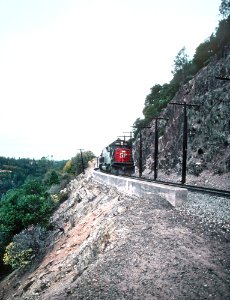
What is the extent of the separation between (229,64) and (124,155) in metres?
16.4

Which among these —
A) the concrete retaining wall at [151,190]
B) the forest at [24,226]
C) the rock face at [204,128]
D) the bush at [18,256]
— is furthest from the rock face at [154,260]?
the rock face at [204,128]

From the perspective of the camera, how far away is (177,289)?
6.28 metres

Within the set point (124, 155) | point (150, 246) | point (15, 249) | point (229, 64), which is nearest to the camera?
point (150, 246)

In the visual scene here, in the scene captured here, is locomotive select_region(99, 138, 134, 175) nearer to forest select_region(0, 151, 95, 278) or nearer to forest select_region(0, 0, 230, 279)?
forest select_region(0, 0, 230, 279)

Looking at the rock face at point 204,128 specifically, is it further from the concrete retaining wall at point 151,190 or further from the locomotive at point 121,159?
the concrete retaining wall at point 151,190

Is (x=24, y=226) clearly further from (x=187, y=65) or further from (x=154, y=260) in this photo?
(x=187, y=65)

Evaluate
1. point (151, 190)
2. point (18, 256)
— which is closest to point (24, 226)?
point (18, 256)

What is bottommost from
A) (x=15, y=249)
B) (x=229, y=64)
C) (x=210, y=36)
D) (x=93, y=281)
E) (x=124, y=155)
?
(x=15, y=249)

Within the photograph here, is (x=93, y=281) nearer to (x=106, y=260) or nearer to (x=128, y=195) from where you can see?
(x=106, y=260)

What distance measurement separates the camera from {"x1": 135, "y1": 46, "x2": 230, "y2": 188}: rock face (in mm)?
29766

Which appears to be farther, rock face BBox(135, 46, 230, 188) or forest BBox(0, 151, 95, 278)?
rock face BBox(135, 46, 230, 188)

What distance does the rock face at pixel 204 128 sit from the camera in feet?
97.7

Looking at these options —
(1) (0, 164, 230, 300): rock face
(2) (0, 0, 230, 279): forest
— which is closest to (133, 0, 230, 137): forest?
(2) (0, 0, 230, 279): forest

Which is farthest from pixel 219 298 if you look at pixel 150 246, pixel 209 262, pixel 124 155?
pixel 124 155
